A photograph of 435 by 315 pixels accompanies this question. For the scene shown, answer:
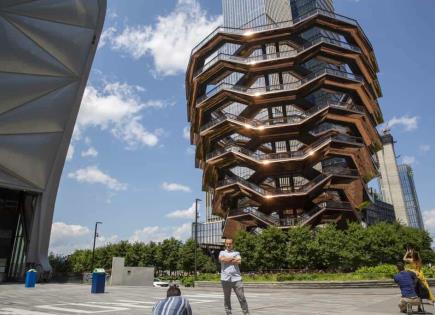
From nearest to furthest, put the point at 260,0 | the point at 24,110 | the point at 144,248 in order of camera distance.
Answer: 1. the point at 24,110
2. the point at 144,248
3. the point at 260,0

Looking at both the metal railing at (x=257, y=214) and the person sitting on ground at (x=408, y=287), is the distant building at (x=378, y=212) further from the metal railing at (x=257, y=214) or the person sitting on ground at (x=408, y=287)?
the person sitting on ground at (x=408, y=287)

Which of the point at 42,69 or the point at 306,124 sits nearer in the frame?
the point at 42,69

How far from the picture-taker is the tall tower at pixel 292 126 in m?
44.2

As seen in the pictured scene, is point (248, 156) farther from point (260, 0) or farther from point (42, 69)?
point (260, 0)

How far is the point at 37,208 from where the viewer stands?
123 feet

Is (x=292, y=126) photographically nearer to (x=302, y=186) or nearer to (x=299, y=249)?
(x=302, y=186)

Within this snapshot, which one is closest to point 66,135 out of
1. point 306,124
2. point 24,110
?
point 24,110

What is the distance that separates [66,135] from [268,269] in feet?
86.9

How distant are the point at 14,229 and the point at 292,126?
36027 mm

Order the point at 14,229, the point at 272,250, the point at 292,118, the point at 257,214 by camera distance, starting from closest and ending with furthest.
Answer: the point at 272,250, the point at 14,229, the point at 257,214, the point at 292,118

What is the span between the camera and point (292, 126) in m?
44.7

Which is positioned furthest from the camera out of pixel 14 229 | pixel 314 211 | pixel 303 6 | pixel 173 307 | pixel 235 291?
pixel 303 6

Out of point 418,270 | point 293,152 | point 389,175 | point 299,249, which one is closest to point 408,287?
point 418,270

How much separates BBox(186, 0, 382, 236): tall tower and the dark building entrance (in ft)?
78.1
